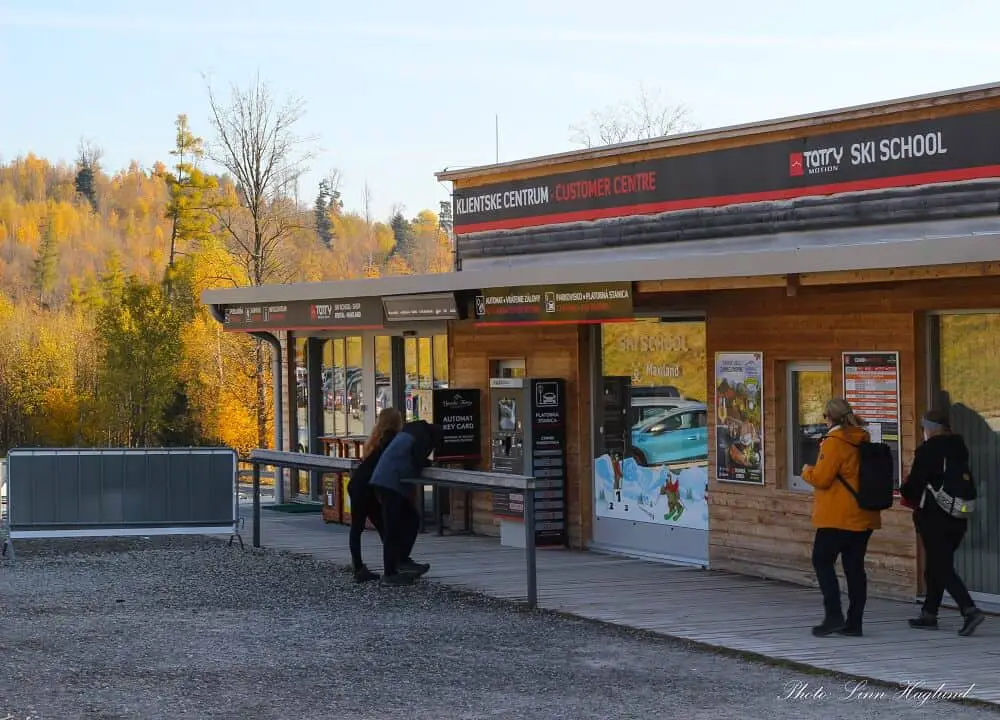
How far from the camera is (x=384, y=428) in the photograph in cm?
1269

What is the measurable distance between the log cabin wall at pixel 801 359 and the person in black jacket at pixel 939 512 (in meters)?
1.40

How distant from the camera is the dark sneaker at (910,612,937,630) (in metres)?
10.2

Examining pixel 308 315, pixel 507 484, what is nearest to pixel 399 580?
pixel 507 484

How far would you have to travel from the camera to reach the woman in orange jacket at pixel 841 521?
983 centimetres

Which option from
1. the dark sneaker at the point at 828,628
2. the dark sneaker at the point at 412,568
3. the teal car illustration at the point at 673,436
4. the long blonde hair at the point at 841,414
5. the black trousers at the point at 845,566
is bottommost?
the dark sneaker at the point at 828,628

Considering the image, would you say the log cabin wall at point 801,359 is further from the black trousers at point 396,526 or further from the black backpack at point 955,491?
the black trousers at point 396,526

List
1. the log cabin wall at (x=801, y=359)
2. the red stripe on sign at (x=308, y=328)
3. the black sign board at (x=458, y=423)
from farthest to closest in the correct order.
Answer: the red stripe on sign at (x=308, y=328), the black sign board at (x=458, y=423), the log cabin wall at (x=801, y=359)

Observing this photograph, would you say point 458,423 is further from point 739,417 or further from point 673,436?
point 739,417

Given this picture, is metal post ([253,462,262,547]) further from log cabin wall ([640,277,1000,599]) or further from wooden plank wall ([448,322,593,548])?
log cabin wall ([640,277,1000,599])

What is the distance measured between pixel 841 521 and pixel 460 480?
3.41m

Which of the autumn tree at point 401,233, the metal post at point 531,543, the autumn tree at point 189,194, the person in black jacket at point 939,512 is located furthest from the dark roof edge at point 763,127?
the autumn tree at point 401,233

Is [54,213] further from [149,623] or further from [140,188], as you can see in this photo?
[149,623]

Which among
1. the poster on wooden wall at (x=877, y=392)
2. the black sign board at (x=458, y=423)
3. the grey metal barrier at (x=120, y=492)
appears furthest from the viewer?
the black sign board at (x=458, y=423)

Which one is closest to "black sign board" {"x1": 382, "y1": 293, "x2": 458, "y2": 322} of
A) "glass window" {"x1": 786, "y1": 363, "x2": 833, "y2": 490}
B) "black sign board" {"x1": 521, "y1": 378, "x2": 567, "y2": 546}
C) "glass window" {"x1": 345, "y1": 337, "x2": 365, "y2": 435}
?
"black sign board" {"x1": 521, "y1": 378, "x2": 567, "y2": 546}
